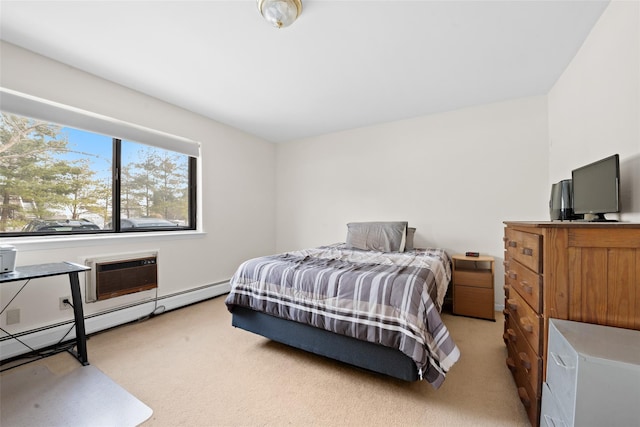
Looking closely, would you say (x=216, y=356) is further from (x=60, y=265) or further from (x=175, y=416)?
(x=60, y=265)

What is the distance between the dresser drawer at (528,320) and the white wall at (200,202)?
3232 millimetres

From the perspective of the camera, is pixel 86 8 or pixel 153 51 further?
pixel 153 51

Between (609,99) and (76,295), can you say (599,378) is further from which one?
(76,295)

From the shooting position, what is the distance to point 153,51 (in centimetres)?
204

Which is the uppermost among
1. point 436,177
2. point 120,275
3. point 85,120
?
point 85,120

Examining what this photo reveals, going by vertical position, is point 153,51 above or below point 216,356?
above

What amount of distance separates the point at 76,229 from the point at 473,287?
4.01 meters

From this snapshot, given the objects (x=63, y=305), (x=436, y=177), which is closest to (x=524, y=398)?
(x=436, y=177)

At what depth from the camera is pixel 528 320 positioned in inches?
51.2

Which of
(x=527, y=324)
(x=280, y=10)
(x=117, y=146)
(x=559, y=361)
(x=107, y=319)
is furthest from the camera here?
(x=117, y=146)

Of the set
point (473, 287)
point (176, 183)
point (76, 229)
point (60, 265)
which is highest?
point (176, 183)

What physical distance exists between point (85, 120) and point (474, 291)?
13.6 feet

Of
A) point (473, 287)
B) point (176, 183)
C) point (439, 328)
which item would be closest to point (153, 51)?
point (176, 183)

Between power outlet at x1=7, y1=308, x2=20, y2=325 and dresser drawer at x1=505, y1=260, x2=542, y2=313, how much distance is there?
3446 millimetres
